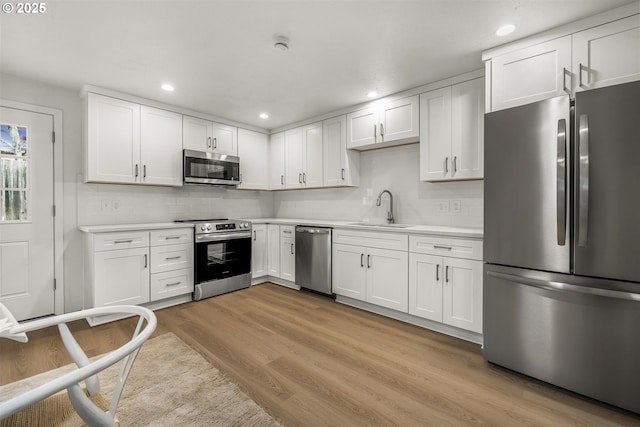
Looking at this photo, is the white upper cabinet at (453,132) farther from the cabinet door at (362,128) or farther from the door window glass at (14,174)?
the door window glass at (14,174)

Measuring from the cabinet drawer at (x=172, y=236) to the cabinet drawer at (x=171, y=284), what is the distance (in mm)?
348

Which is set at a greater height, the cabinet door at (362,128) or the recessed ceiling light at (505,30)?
the recessed ceiling light at (505,30)

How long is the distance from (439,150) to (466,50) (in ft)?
2.94

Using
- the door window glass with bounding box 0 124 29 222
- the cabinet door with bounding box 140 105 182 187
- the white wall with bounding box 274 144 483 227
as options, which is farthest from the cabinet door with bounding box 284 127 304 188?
the door window glass with bounding box 0 124 29 222

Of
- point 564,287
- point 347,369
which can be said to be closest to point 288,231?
point 347,369

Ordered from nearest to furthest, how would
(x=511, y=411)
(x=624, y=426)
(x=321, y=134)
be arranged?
(x=624, y=426) → (x=511, y=411) → (x=321, y=134)

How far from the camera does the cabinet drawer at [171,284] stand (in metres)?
3.38

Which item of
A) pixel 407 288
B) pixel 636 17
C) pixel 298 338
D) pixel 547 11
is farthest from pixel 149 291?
pixel 636 17

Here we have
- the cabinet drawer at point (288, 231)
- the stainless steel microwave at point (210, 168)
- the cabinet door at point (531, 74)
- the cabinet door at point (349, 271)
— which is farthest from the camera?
the cabinet drawer at point (288, 231)

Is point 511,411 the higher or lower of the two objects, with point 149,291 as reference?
lower

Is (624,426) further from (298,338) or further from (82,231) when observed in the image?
(82,231)

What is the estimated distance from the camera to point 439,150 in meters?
3.02

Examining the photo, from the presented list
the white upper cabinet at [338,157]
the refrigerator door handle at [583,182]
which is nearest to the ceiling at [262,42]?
the white upper cabinet at [338,157]

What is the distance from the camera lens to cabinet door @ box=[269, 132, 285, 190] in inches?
188
